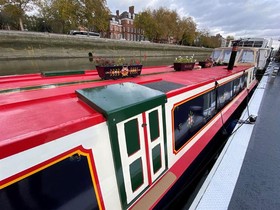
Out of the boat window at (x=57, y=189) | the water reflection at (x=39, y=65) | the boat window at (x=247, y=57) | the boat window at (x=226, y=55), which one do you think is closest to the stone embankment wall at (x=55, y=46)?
the water reflection at (x=39, y=65)

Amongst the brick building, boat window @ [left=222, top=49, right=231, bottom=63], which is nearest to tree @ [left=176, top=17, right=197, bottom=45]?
the brick building

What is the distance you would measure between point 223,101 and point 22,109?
3.92 meters

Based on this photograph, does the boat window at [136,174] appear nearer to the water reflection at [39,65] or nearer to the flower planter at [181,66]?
the flower planter at [181,66]

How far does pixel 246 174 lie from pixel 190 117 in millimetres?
980

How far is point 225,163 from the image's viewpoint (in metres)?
2.20

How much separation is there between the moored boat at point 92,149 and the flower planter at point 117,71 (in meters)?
0.77

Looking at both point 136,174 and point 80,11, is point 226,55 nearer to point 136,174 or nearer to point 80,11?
point 136,174

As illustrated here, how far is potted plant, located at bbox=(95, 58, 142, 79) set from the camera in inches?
103

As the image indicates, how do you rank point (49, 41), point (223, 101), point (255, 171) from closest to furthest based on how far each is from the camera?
point (255, 171) → point (223, 101) → point (49, 41)

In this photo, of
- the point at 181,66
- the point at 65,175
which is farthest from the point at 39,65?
the point at 65,175

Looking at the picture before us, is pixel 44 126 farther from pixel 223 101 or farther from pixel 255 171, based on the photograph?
pixel 223 101

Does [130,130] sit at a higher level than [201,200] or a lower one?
higher

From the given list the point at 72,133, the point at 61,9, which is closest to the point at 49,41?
the point at 61,9

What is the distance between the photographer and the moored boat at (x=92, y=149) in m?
0.88
